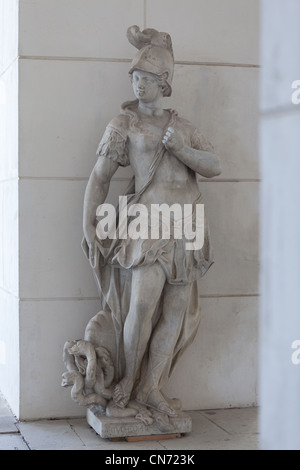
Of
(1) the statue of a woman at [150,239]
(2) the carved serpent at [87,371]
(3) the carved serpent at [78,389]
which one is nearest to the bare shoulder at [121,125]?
(1) the statue of a woman at [150,239]

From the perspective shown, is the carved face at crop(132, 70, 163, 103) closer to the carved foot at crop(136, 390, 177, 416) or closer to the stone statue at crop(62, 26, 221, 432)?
the stone statue at crop(62, 26, 221, 432)

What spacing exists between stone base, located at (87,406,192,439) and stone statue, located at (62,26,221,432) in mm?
30

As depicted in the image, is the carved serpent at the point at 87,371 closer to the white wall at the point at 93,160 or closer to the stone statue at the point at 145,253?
the stone statue at the point at 145,253

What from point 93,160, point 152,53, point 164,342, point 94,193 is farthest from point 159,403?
point 152,53

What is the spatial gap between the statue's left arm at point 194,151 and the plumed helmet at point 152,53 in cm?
32

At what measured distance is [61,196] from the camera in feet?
13.5

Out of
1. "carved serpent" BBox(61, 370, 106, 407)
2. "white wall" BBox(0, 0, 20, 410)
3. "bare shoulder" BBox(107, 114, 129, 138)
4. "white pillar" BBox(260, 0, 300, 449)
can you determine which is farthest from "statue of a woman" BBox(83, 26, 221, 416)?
"white pillar" BBox(260, 0, 300, 449)

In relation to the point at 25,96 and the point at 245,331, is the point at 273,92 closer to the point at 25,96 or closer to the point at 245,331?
the point at 25,96

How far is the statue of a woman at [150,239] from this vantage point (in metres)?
3.60

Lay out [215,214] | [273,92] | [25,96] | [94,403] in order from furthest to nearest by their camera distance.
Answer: [215,214], [25,96], [94,403], [273,92]

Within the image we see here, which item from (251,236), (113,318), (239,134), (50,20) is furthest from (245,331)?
(50,20)

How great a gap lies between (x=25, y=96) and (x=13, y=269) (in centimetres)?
107

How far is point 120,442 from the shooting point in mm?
3619

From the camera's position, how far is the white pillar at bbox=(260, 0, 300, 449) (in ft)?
1.64
